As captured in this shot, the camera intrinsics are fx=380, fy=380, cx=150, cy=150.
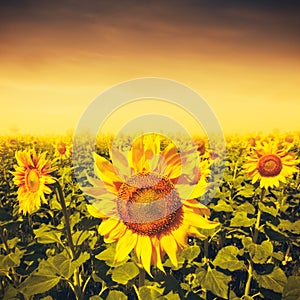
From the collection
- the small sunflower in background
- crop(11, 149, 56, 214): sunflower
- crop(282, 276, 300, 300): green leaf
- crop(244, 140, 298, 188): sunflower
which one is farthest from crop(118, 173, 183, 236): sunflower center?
the small sunflower in background

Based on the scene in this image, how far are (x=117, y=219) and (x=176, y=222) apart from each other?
0.22m

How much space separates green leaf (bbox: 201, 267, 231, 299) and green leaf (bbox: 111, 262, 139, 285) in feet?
1.38

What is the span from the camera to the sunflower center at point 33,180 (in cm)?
194

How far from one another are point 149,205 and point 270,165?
2095 mm

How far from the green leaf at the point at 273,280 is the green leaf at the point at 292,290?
0.30 feet

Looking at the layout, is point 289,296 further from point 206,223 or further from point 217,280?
point 206,223

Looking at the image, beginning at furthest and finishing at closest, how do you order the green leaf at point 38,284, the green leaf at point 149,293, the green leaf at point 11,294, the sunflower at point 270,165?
the sunflower at point 270,165
the green leaf at point 11,294
the green leaf at point 38,284
the green leaf at point 149,293

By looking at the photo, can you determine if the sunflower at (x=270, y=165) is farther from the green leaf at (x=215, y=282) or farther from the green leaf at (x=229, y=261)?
the green leaf at (x=215, y=282)

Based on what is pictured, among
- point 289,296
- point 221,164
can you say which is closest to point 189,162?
point 289,296

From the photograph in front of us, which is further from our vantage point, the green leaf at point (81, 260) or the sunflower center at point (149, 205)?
the green leaf at point (81, 260)

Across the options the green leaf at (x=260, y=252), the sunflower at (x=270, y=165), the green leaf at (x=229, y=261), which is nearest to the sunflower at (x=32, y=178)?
the green leaf at (x=229, y=261)

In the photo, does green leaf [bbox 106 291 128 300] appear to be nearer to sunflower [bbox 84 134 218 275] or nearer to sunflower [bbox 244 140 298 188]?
sunflower [bbox 84 134 218 275]

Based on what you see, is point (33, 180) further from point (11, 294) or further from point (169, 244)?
point (169, 244)

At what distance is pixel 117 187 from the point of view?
145cm
